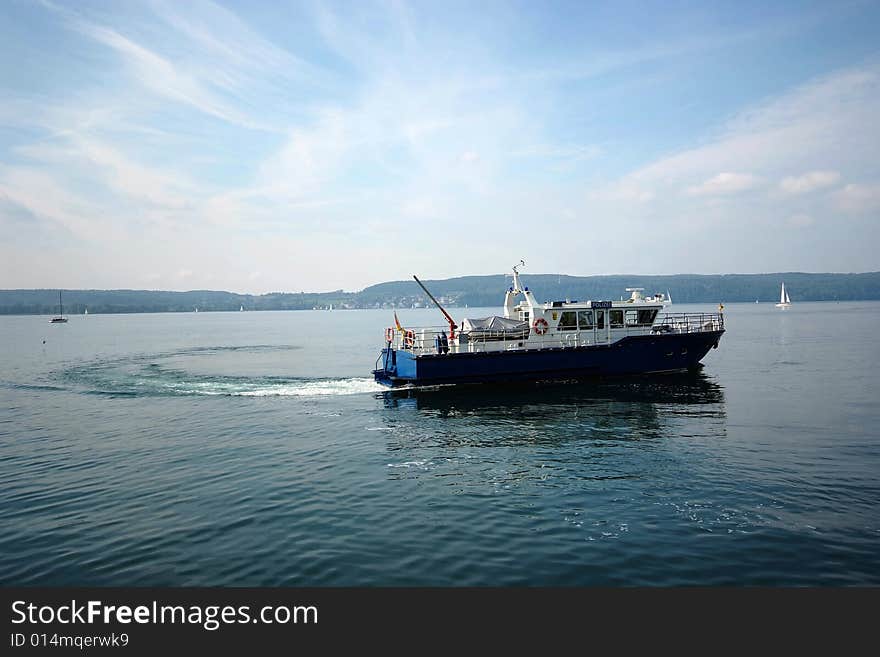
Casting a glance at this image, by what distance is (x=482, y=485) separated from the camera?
656 inches

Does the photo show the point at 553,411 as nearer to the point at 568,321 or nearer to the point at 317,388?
the point at 568,321

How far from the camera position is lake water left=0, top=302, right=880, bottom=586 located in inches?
440

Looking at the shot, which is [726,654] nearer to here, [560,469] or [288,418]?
[560,469]

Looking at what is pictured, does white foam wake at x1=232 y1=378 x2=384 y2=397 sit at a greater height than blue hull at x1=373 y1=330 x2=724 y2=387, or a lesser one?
lesser

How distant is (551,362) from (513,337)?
121 inches

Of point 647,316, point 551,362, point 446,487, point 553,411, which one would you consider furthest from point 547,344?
point 446,487

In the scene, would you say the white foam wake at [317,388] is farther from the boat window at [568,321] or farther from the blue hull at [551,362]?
the boat window at [568,321]

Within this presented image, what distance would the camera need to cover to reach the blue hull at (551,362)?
113ft

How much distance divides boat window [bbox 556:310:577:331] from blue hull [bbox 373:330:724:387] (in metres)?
1.96

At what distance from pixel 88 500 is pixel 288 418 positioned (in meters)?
11.7

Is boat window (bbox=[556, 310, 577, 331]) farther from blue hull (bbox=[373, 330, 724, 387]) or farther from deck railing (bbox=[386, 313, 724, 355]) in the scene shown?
blue hull (bbox=[373, 330, 724, 387])

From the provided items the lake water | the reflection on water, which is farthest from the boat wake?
the reflection on water

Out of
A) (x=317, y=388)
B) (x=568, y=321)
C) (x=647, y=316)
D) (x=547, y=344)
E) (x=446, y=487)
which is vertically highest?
(x=647, y=316)

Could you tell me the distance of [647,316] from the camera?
1561 inches
